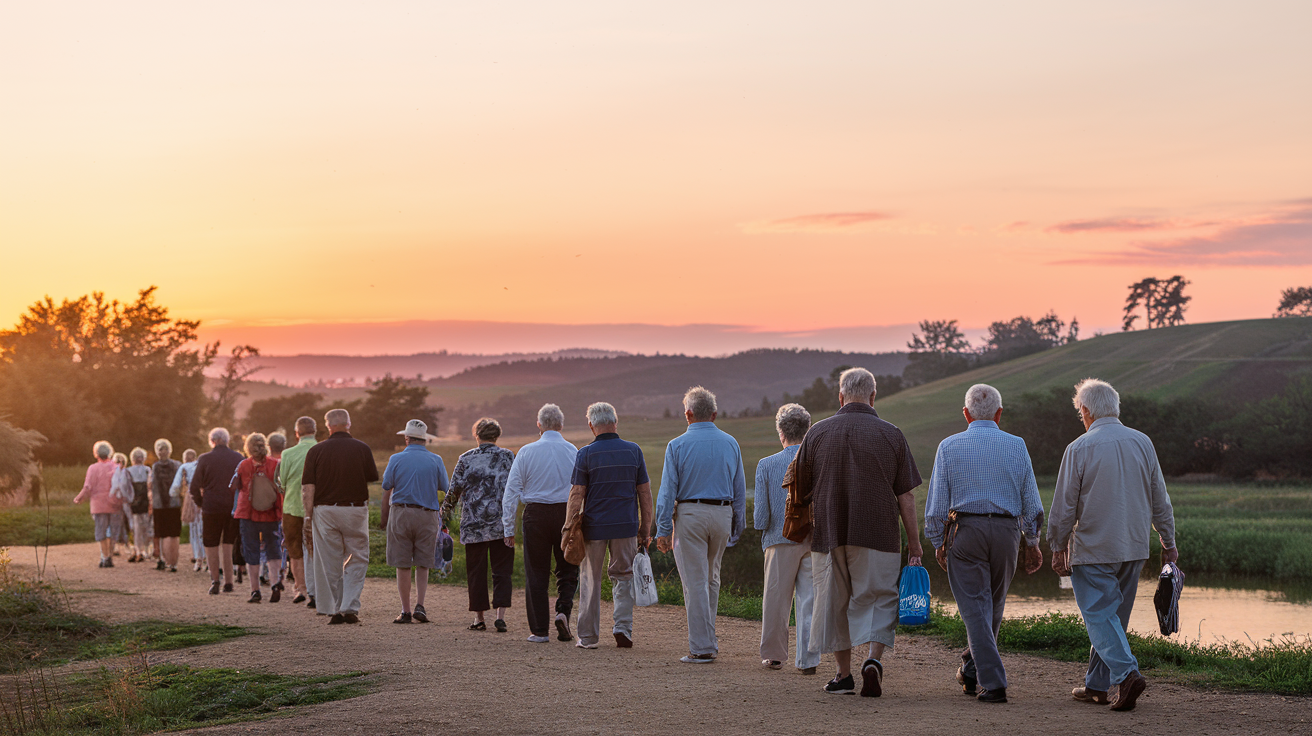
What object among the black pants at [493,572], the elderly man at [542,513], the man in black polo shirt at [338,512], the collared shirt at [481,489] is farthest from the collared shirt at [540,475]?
the man in black polo shirt at [338,512]

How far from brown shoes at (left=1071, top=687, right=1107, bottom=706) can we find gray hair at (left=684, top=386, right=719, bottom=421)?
360 centimetres

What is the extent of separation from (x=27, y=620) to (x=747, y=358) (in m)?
158

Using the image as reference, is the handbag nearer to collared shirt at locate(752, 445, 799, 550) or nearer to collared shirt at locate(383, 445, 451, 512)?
collared shirt at locate(752, 445, 799, 550)

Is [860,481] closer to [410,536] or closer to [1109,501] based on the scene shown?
[1109,501]

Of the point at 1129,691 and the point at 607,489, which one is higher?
the point at 607,489

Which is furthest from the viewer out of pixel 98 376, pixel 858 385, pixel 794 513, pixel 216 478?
pixel 98 376

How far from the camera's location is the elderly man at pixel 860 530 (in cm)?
772

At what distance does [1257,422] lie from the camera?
59031 millimetres

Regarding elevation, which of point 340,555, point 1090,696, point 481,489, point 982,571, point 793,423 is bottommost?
point 1090,696

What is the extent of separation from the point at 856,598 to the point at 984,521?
1.03 m

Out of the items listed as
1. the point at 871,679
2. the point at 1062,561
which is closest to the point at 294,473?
the point at 871,679

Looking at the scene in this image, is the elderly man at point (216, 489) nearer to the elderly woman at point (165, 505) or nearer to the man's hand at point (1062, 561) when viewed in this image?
the elderly woman at point (165, 505)

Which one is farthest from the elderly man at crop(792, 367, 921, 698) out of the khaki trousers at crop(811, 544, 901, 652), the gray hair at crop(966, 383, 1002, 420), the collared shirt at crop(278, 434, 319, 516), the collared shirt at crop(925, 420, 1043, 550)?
the collared shirt at crop(278, 434, 319, 516)

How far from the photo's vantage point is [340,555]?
1208 cm
